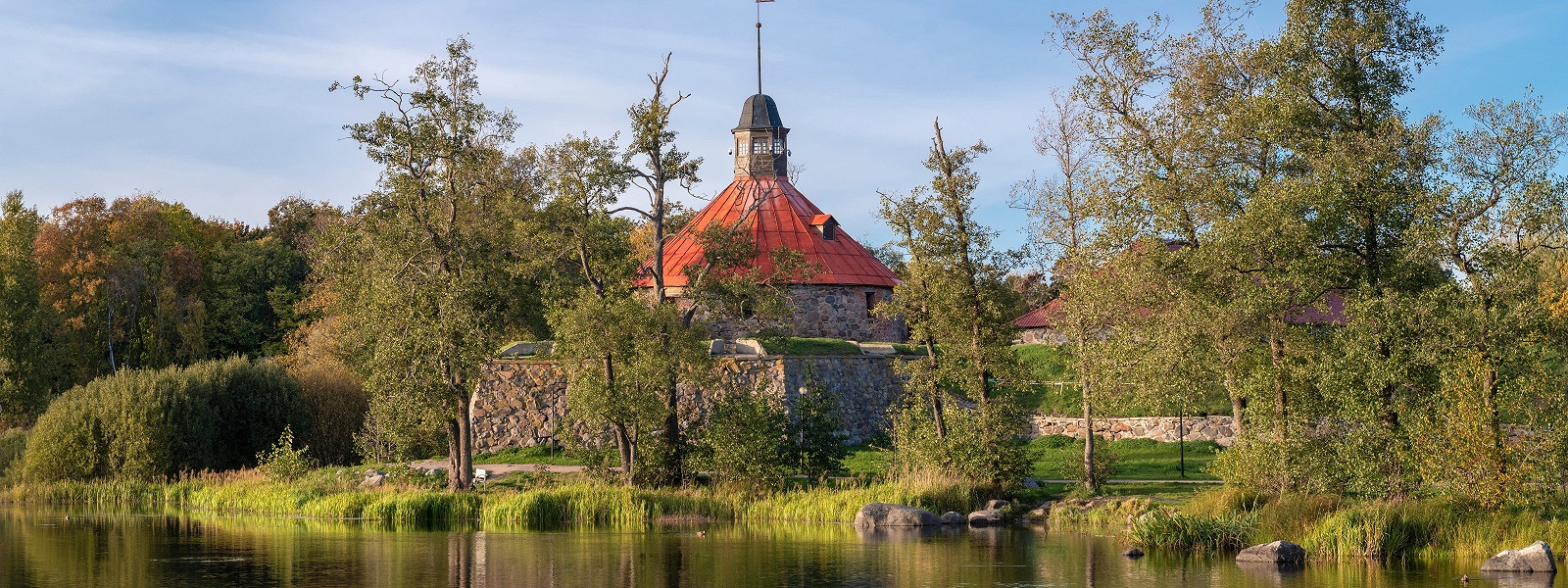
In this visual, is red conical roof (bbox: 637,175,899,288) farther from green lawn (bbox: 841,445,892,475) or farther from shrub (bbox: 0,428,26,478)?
shrub (bbox: 0,428,26,478)

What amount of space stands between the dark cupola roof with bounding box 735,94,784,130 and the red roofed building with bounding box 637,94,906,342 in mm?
36

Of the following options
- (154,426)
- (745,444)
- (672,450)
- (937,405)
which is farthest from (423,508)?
(937,405)

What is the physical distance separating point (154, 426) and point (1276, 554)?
26613mm

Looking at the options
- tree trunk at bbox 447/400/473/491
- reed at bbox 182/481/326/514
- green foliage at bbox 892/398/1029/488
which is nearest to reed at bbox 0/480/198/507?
reed at bbox 182/481/326/514

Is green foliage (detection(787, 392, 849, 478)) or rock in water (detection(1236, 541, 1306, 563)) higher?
green foliage (detection(787, 392, 849, 478))

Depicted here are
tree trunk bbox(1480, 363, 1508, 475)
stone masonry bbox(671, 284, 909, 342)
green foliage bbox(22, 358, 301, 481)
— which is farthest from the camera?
stone masonry bbox(671, 284, 909, 342)

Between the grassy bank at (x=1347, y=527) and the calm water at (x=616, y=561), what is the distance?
86cm

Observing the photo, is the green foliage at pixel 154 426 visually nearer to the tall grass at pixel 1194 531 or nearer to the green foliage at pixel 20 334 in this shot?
the green foliage at pixel 20 334

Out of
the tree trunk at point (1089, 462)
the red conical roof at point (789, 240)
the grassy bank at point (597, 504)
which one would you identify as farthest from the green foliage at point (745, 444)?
the red conical roof at point (789, 240)

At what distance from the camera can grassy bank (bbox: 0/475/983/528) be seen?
27.3 m

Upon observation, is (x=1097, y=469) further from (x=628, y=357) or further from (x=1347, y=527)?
(x=628, y=357)

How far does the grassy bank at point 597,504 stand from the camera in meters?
27.3

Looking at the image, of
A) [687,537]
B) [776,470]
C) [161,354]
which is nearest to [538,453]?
[776,470]

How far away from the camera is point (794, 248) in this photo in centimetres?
4666
